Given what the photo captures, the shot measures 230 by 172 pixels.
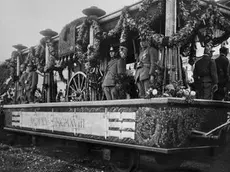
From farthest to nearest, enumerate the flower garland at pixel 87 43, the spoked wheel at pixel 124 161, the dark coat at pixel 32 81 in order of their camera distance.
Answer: the dark coat at pixel 32 81 < the flower garland at pixel 87 43 < the spoked wheel at pixel 124 161

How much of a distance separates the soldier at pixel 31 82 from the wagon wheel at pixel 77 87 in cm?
147

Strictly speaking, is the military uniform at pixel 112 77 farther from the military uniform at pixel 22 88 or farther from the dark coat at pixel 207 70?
the military uniform at pixel 22 88

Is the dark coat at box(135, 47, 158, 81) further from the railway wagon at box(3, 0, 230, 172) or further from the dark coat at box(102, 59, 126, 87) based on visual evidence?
the dark coat at box(102, 59, 126, 87)

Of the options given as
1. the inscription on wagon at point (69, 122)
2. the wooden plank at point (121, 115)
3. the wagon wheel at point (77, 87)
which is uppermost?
the wagon wheel at point (77, 87)

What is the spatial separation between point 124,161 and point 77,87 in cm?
336

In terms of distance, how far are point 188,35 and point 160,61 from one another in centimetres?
71

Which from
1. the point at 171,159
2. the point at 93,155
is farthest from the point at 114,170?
the point at 93,155

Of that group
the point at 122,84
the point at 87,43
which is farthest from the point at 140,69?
the point at 87,43

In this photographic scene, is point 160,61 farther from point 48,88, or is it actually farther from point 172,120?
point 48,88

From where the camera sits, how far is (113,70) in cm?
734

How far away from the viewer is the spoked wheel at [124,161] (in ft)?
20.0

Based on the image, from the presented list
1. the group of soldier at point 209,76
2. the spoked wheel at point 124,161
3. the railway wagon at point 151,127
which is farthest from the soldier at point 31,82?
the group of soldier at point 209,76

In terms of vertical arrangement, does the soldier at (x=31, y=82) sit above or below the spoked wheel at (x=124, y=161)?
above

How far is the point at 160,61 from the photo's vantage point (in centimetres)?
594
